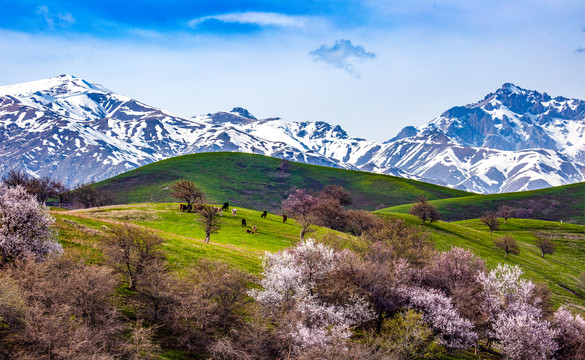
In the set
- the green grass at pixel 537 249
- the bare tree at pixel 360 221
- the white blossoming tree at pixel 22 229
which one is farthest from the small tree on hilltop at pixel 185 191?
A: the green grass at pixel 537 249

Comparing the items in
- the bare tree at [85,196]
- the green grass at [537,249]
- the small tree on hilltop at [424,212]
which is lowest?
the green grass at [537,249]

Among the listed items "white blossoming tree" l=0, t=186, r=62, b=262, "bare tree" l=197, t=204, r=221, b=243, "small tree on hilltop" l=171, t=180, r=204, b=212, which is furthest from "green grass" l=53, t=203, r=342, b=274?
"white blossoming tree" l=0, t=186, r=62, b=262

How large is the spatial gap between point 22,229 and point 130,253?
8174 mm

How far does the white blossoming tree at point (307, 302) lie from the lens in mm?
27406

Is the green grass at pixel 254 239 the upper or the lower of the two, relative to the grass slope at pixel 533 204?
lower

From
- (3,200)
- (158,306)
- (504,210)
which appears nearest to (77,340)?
(158,306)

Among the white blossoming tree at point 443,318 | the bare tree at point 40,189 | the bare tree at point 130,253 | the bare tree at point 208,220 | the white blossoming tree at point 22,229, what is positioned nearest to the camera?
the white blossoming tree at point 22,229

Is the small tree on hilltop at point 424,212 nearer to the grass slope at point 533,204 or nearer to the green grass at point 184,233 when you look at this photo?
the green grass at point 184,233

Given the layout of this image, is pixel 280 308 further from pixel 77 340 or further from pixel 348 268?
pixel 77 340

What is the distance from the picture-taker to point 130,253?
108ft

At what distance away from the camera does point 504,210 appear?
135 m

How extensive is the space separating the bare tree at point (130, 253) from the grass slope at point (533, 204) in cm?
13333

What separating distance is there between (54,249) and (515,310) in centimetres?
4366

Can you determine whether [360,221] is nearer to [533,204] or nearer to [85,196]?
[85,196]
